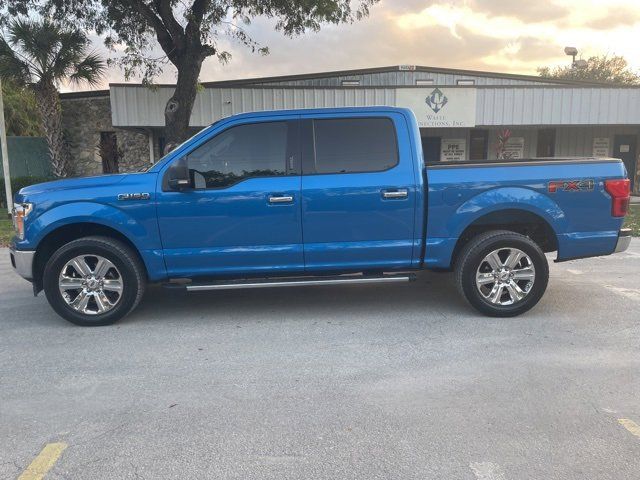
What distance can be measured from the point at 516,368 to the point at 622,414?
839 millimetres

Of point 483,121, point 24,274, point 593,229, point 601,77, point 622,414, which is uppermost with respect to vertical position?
point 601,77

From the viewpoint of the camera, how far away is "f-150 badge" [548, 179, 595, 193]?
5.10 m

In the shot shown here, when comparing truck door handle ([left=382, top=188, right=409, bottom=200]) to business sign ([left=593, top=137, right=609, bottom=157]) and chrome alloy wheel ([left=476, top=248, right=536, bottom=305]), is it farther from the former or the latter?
business sign ([left=593, top=137, right=609, bottom=157])

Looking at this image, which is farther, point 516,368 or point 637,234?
point 637,234

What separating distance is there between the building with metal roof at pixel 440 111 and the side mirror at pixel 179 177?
10.4 m

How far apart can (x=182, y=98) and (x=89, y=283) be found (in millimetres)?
8873

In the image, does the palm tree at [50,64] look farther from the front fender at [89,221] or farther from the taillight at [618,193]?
the taillight at [618,193]

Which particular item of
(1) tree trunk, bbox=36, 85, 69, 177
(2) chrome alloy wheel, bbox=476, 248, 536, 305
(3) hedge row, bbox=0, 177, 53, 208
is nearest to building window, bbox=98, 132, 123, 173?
(1) tree trunk, bbox=36, 85, 69, 177

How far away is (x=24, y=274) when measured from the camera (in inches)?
197

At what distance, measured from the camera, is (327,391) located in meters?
3.64

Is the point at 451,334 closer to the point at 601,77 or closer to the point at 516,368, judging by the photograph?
the point at 516,368

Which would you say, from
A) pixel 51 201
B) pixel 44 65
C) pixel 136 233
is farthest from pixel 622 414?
pixel 44 65

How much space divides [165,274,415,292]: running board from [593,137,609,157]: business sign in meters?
17.9

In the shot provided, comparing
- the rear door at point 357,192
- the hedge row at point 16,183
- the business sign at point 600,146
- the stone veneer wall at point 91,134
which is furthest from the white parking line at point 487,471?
the business sign at point 600,146
